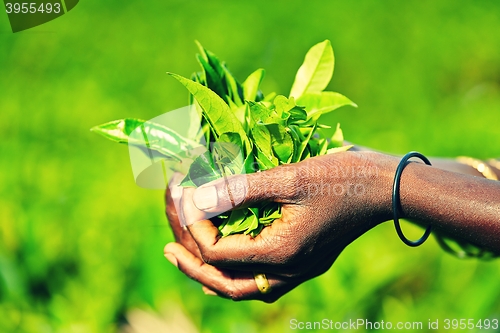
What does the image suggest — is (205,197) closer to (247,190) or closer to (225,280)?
(247,190)

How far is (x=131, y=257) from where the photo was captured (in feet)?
7.33

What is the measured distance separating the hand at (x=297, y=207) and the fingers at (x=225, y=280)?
5 cm

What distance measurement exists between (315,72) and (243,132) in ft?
0.96

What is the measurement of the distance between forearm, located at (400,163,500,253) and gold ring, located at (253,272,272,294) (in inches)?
13.5

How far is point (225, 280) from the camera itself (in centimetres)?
132

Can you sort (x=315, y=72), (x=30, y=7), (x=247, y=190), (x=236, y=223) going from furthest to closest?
(x=30, y=7), (x=315, y=72), (x=236, y=223), (x=247, y=190)

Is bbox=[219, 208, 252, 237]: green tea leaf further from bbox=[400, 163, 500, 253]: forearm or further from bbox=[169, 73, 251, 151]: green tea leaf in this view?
bbox=[400, 163, 500, 253]: forearm

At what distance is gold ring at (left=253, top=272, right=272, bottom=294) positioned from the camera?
1.29 m

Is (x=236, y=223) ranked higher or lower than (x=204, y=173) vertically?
lower

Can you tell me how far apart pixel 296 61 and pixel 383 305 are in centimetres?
168

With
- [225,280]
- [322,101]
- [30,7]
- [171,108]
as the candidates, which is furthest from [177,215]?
[30,7]

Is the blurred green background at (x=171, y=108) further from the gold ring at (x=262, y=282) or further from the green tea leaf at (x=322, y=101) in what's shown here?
the green tea leaf at (x=322, y=101)

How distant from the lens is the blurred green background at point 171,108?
6.73 ft

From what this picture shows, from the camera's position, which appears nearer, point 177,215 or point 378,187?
point 378,187
